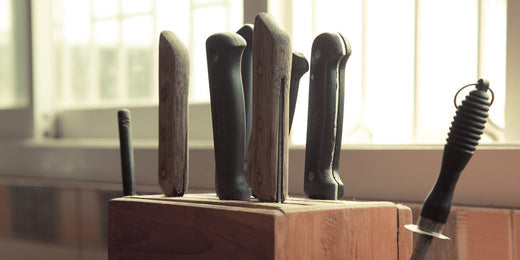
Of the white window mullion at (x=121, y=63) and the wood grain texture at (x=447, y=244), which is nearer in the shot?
the wood grain texture at (x=447, y=244)

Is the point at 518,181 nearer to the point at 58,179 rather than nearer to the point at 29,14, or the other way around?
the point at 58,179

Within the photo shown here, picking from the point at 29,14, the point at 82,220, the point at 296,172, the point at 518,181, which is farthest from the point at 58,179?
the point at 518,181

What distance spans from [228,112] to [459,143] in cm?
20

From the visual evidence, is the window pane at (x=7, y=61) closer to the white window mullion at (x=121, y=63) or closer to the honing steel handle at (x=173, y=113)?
the white window mullion at (x=121, y=63)

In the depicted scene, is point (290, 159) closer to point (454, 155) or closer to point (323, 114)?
point (323, 114)

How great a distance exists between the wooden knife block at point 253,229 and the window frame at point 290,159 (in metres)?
0.15

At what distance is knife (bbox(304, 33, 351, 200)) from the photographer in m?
0.54

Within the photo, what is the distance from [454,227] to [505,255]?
6 cm

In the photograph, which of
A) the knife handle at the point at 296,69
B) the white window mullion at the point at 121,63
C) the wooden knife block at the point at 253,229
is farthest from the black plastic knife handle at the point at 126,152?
the white window mullion at the point at 121,63

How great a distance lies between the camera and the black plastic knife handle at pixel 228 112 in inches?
20.9

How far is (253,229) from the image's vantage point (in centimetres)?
45

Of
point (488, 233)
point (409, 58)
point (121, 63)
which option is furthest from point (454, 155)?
point (121, 63)

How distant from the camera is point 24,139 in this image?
1.21m

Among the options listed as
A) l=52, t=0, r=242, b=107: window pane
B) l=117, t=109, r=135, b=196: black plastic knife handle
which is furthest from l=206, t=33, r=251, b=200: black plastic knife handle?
l=52, t=0, r=242, b=107: window pane
